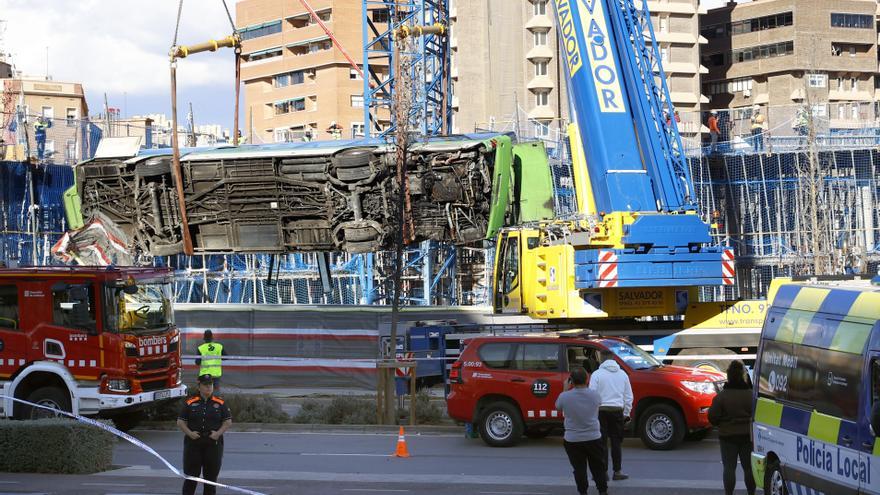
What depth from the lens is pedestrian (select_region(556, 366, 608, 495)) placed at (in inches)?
484

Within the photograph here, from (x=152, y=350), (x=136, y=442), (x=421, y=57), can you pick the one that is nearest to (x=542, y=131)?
(x=421, y=57)

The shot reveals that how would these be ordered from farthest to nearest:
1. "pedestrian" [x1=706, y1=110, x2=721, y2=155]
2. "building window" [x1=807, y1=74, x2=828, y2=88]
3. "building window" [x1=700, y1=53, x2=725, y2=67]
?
"building window" [x1=700, y1=53, x2=725, y2=67] < "building window" [x1=807, y1=74, x2=828, y2=88] < "pedestrian" [x1=706, y1=110, x2=721, y2=155]

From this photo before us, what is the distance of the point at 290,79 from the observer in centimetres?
9100

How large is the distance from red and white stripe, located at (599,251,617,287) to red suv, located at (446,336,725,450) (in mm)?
2951

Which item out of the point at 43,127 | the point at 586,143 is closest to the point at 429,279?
the point at 43,127

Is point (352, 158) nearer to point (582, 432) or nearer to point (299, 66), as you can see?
point (582, 432)

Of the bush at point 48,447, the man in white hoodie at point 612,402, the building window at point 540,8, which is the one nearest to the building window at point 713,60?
the building window at point 540,8

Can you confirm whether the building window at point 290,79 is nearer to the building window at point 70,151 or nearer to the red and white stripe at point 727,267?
the building window at point 70,151

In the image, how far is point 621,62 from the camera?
22281 mm

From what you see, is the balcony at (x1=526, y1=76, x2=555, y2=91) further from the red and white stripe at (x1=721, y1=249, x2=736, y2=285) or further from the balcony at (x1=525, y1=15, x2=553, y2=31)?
the red and white stripe at (x1=721, y1=249, x2=736, y2=285)

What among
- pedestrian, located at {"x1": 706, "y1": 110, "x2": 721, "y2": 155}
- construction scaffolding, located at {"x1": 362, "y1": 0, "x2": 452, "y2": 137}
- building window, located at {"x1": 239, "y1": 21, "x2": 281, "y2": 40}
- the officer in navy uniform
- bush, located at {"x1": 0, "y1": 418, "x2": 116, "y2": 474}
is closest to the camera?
the officer in navy uniform

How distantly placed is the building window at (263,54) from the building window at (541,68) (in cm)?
2864

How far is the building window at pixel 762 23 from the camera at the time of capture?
7450cm

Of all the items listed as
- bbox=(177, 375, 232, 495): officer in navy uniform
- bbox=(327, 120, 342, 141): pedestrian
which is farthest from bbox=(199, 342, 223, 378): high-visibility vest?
bbox=(327, 120, 342, 141): pedestrian
